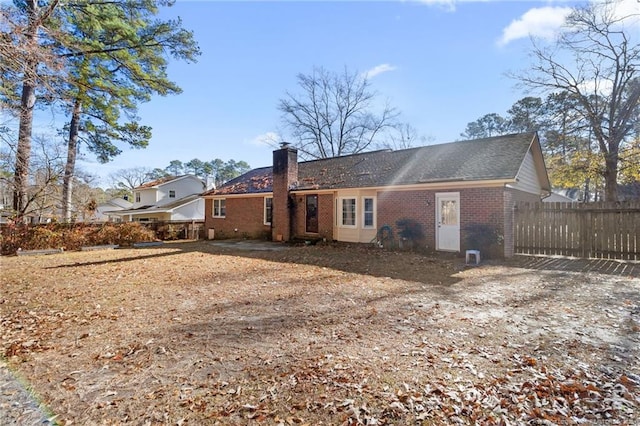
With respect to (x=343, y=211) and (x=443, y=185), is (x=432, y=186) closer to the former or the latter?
(x=443, y=185)

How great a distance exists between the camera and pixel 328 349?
3.82 meters

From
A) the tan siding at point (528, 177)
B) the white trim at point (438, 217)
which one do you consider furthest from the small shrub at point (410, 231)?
the tan siding at point (528, 177)

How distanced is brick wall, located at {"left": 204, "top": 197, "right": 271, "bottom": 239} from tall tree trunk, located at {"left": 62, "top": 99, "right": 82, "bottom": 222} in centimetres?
722

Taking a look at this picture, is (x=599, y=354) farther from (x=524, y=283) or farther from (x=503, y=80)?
(x=503, y=80)

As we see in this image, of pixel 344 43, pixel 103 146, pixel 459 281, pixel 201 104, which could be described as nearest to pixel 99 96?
pixel 103 146

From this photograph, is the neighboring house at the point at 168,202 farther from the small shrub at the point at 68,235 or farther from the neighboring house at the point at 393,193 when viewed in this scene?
the small shrub at the point at 68,235

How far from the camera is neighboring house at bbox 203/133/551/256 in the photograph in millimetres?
10680

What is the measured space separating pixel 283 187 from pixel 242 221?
4101 millimetres

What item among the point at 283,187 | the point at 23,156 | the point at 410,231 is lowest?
the point at 410,231

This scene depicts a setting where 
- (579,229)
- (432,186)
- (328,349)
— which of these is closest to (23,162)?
(328,349)

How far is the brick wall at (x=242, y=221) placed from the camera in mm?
17562

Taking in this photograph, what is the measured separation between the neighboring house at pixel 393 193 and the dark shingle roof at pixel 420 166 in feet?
0.12

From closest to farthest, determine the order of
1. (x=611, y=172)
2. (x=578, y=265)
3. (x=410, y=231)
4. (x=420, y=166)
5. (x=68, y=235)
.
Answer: (x=578, y=265) → (x=410, y=231) → (x=420, y=166) → (x=68, y=235) → (x=611, y=172)

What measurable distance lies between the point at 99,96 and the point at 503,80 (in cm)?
2402
